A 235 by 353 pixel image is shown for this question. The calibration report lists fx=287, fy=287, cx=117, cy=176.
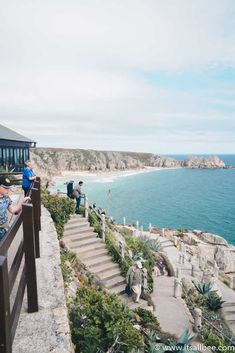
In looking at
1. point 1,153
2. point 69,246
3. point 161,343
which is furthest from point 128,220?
point 161,343

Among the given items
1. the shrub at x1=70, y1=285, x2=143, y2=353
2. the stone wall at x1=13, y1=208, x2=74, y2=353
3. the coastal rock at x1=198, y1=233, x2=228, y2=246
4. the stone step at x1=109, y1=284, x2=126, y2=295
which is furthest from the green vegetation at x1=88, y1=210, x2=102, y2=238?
the coastal rock at x1=198, y1=233, x2=228, y2=246

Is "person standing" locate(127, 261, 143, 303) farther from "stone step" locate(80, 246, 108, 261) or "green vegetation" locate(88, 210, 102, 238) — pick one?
"green vegetation" locate(88, 210, 102, 238)

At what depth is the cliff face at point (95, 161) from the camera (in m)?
123

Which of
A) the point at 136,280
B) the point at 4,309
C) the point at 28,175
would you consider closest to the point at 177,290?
the point at 136,280

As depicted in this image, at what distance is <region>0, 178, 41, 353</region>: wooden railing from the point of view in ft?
9.14

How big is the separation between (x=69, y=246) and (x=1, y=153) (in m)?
14.0

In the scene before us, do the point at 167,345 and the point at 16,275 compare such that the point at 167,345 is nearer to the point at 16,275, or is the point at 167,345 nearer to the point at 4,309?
the point at 16,275

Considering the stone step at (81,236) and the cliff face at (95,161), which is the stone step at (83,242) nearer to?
the stone step at (81,236)

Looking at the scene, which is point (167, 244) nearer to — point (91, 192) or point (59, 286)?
point (59, 286)

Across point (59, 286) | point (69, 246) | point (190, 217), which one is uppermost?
point (59, 286)

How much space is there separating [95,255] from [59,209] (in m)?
2.74

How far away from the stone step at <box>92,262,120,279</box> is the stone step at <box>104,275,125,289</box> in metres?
0.37

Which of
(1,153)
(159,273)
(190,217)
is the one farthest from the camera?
(190,217)

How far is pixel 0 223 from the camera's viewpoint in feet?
17.7
